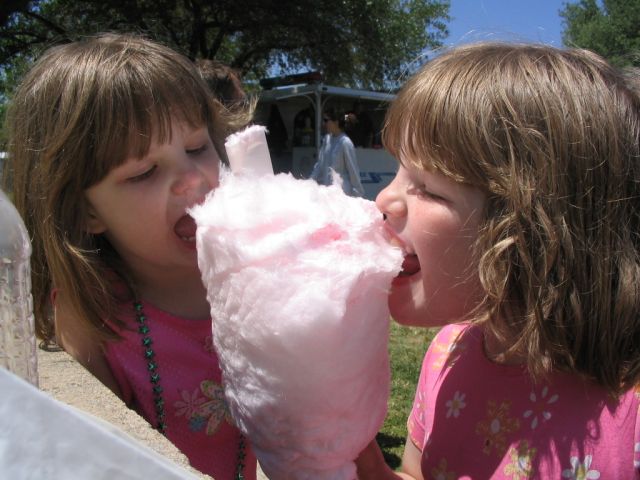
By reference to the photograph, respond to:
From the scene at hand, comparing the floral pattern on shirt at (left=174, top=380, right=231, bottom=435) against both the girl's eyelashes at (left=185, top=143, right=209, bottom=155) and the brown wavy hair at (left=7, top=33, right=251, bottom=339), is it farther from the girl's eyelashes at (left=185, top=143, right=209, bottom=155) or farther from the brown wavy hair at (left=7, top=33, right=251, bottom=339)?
the girl's eyelashes at (left=185, top=143, right=209, bottom=155)

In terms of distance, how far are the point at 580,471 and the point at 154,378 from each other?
941 millimetres

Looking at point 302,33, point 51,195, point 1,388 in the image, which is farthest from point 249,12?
point 1,388

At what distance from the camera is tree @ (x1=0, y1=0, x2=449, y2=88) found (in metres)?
14.5

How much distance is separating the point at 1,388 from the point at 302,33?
16117mm

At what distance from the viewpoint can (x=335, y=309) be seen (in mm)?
949

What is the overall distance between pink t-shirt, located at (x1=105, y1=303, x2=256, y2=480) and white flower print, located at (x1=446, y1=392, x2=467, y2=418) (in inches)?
A: 20.8

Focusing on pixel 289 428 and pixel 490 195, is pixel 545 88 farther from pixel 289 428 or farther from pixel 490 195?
pixel 289 428

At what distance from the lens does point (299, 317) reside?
0.95m

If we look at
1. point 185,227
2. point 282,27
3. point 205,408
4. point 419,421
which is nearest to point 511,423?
point 419,421

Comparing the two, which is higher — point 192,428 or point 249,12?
point 249,12

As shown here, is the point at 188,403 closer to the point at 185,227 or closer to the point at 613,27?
the point at 185,227

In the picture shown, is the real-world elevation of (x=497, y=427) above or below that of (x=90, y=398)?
below

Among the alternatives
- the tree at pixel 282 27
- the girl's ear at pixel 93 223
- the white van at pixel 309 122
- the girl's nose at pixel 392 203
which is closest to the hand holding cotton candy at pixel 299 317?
the girl's nose at pixel 392 203

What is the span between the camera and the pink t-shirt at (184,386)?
1446mm
